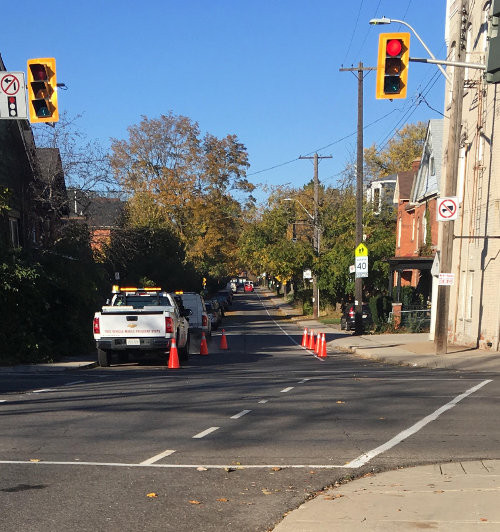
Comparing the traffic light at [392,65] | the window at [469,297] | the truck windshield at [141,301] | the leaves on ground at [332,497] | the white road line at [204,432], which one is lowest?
the white road line at [204,432]

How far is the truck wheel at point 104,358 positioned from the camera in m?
20.2

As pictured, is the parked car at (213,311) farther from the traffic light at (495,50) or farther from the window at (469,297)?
the traffic light at (495,50)

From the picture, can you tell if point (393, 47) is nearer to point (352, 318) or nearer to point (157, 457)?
point (157, 457)

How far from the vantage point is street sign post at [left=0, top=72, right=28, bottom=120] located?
52.6 ft

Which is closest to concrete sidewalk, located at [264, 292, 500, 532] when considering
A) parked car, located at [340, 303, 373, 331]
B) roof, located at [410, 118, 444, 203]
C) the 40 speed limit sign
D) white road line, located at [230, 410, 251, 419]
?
white road line, located at [230, 410, 251, 419]

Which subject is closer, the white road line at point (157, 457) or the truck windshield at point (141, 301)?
the white road line at point (157, 457)

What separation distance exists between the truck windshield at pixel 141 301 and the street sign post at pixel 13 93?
7.17 meters

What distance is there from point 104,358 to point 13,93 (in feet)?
24.7

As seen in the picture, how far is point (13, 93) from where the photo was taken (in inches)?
632

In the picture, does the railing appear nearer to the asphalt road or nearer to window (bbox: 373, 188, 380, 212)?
the asphalt road

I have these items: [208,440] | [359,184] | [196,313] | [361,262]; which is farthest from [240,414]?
[359,184]

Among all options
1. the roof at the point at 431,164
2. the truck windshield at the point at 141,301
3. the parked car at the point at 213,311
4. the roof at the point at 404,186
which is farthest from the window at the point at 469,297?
the parked car at the point at 213,311

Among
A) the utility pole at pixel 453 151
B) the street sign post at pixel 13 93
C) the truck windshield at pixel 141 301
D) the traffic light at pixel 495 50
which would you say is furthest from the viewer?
the truck windshield at pixel 141 301

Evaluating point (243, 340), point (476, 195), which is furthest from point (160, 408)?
point (243, 340)
